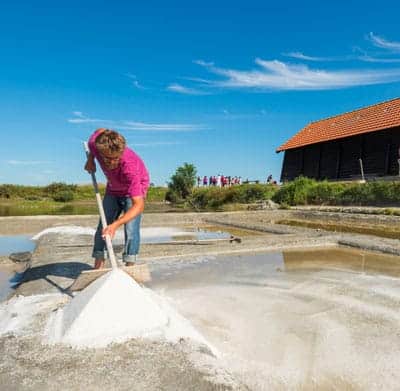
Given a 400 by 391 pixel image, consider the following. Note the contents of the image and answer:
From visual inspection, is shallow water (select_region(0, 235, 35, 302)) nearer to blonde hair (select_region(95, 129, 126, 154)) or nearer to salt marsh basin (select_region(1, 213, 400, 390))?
salt marsh basin (select_region(1, 213, 400, 390))

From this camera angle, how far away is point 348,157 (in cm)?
1739

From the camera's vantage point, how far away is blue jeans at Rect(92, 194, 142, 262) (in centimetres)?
283

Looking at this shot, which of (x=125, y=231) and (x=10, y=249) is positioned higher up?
(x=125, y=231)

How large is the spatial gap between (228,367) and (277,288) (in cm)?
154

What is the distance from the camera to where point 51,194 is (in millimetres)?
33156

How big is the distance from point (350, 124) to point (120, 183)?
1666 cm

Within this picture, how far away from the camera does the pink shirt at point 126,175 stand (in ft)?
8.60

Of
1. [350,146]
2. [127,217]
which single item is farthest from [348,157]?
[127,217]

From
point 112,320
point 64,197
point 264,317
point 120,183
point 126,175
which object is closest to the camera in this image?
point 112,320

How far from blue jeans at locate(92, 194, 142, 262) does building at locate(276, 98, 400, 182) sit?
43.1 feet

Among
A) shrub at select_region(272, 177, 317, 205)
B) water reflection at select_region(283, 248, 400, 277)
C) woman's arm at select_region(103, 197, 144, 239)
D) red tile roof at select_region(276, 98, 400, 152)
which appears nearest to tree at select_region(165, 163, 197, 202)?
red tile roof at select_region(276, 98, 400, 152)

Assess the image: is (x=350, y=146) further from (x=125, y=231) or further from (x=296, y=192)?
(x=125, y=231)

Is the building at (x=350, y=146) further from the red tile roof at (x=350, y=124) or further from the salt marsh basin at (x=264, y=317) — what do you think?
the salt marsh basin at (x=264, y=317)

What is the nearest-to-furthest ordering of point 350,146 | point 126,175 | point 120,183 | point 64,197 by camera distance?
point 126,175 < point 120,183 < point 350,146 < point 64,197
